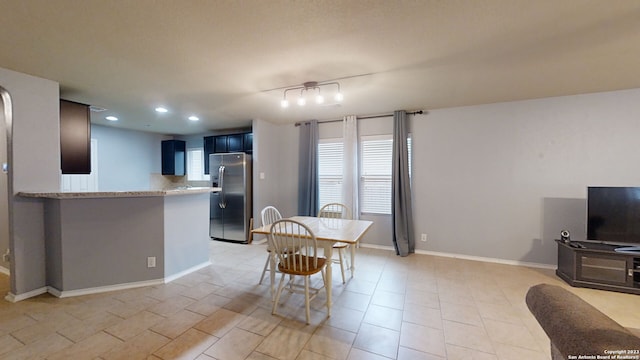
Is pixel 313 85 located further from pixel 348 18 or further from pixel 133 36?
pixel 133 36

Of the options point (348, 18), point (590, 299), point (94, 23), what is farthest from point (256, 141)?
point (590, 299)

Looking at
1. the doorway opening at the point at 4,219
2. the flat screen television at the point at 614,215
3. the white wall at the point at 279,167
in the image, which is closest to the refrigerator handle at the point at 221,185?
the white wall at the point at 279,167

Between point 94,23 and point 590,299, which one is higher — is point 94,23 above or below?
above

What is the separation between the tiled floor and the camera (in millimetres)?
1820

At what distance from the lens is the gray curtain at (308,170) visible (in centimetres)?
466

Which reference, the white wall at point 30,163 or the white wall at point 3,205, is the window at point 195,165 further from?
the white wall at point 30,163

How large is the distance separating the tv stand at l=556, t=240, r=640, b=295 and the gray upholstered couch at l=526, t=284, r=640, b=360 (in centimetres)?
256

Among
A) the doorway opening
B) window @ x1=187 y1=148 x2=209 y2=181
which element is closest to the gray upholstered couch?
the doorway opening

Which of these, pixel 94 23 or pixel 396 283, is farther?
pixel 396 283

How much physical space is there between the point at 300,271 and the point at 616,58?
346 cm

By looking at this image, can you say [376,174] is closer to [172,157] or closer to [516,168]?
[516,168]

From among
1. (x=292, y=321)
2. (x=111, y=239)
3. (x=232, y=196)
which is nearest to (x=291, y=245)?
(x=292, y=321)

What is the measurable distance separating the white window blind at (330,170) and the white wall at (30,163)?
3610 millimetres

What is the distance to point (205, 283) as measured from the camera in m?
2.96
